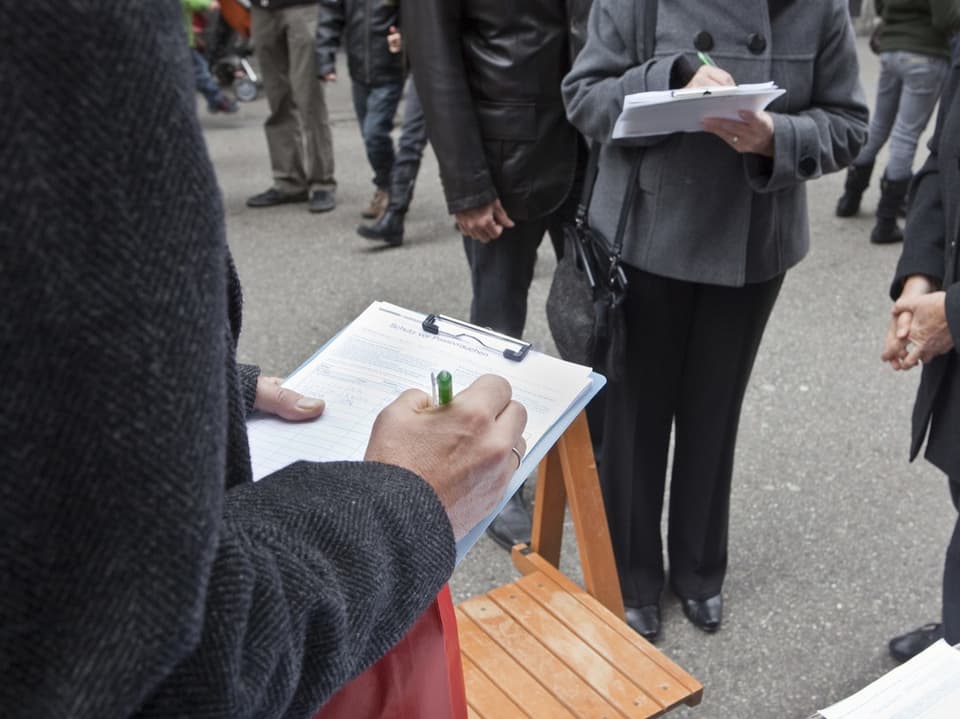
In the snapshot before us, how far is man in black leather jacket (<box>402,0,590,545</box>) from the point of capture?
209 centimetres

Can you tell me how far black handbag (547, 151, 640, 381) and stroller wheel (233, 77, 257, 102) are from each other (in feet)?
22.9

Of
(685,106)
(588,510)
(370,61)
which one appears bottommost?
(588,510)

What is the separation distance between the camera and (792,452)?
2883 mm

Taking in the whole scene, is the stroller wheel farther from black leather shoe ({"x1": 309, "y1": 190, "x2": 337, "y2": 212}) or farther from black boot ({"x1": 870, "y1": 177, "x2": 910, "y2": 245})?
black boot ({"x1": 870, "y1": 177, "x2": 910, "y2": 245})

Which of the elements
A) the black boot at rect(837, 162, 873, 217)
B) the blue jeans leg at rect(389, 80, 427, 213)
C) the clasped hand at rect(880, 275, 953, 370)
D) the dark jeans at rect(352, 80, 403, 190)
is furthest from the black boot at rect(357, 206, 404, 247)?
the clasped hand at rect(880, 275, 953, 370)

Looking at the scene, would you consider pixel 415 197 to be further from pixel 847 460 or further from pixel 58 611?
pixel 58 611

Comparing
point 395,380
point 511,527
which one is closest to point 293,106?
point 511,527

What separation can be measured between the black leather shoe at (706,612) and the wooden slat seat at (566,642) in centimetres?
60

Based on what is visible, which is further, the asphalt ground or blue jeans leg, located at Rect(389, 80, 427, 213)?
blue jeans leg, located at Rect(389, 80, 427, 213)

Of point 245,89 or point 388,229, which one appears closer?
point 388,229

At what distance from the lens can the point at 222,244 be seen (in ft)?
1.86

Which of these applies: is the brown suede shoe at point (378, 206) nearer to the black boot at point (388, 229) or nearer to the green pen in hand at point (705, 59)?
the black boot at point (388, 229)

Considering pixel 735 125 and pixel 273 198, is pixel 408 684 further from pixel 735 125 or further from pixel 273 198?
pixel 273 198

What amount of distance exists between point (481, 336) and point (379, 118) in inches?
144
